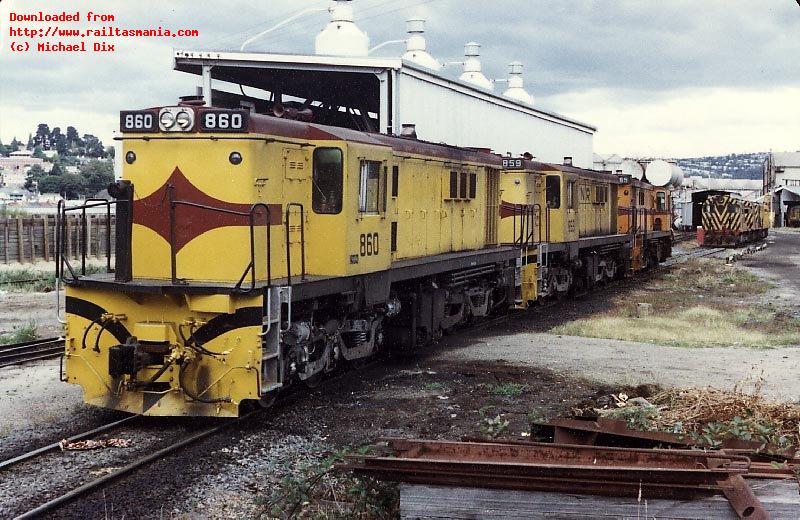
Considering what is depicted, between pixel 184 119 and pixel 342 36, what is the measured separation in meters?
17.8

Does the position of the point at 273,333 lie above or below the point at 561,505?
above

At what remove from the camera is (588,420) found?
7848 millimetres

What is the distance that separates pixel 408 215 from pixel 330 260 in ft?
11.3

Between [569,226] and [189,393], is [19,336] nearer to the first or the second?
[189,393]

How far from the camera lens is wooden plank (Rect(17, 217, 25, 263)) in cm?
3091

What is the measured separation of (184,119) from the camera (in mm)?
9445

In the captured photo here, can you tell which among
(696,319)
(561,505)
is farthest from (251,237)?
(696,319)

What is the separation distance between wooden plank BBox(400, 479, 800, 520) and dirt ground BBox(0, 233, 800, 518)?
1.50m

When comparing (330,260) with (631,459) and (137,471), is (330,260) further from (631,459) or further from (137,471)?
(631,459)

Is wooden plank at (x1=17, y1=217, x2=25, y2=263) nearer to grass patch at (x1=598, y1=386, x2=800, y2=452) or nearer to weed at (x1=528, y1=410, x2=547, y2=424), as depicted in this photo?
weed at (x1=528, y1=410, x2=547, y2=424)

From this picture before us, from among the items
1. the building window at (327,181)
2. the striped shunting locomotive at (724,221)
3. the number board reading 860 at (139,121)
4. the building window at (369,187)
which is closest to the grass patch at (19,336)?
the number board reading 860 at (139,121)

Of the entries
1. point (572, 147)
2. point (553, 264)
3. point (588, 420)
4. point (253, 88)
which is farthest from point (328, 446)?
point (572, 147)

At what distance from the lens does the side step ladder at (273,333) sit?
905cm

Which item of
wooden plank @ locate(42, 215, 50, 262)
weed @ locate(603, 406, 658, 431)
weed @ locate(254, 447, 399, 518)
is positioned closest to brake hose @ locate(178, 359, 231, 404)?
weed @ locate(254, 447, 399, 518)
